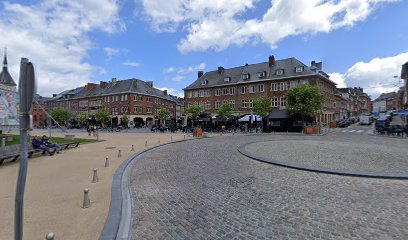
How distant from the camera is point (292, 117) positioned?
107ft

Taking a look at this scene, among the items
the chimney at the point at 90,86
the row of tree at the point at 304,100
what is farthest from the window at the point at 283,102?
the chimney at the point at 90,86

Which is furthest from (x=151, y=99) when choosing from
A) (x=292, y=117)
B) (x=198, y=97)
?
(x=292, y=117)

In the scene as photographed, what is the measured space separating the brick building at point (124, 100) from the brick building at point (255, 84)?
1358 cm

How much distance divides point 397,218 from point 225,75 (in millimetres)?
46380

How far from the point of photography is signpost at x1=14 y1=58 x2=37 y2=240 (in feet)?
8.07

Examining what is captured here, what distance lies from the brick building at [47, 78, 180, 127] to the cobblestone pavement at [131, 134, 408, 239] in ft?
166

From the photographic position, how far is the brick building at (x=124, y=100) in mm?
56219

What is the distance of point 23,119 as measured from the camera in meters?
2.46

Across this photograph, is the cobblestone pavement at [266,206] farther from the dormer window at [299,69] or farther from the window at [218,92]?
the window at [218,92]

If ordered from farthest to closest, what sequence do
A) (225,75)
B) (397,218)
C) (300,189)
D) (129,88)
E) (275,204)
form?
(129,88) → (225,75) → (300,189) → (275,204) → (397,218)

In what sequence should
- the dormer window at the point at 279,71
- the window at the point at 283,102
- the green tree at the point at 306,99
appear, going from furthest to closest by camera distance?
the dormer window at the point at 279,71 → the window at the point at 283,102 → the green tree at the point at 306,99

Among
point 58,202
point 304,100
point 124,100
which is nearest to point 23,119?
point 58,202

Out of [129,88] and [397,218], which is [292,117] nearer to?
[397,218]

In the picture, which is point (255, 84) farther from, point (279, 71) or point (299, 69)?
point (299, 69)
